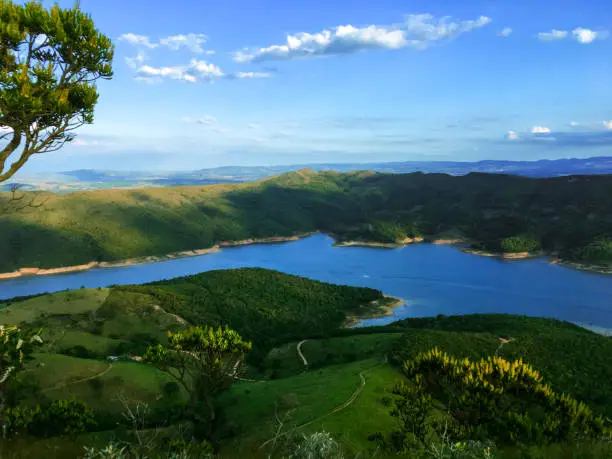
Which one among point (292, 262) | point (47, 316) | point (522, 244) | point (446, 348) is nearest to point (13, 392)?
point (446, 348)

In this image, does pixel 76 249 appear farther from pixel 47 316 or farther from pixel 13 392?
pixel 13 392

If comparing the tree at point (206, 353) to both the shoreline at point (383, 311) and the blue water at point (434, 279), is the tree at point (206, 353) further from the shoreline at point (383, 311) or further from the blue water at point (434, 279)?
the blue water at point (434, 279)

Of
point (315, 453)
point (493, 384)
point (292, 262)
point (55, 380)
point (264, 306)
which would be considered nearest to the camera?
point (315, 453)

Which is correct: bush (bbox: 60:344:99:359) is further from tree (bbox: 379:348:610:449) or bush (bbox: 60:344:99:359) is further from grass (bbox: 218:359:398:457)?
tree (bbox: 379:348:610:449)

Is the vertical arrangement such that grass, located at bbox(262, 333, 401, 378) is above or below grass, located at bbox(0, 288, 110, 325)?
below

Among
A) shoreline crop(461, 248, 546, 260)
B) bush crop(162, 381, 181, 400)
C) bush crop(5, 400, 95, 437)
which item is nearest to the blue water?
shoreline crop(461, 248, 546, 260)

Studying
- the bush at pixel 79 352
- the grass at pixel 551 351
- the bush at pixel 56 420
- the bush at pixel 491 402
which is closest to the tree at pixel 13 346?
the bush at pixel 56 420

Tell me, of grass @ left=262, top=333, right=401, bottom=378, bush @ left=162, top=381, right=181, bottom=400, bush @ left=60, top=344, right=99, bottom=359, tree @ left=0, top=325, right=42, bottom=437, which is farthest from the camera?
grass @ left=262, top=333, right=401, bottom=378
